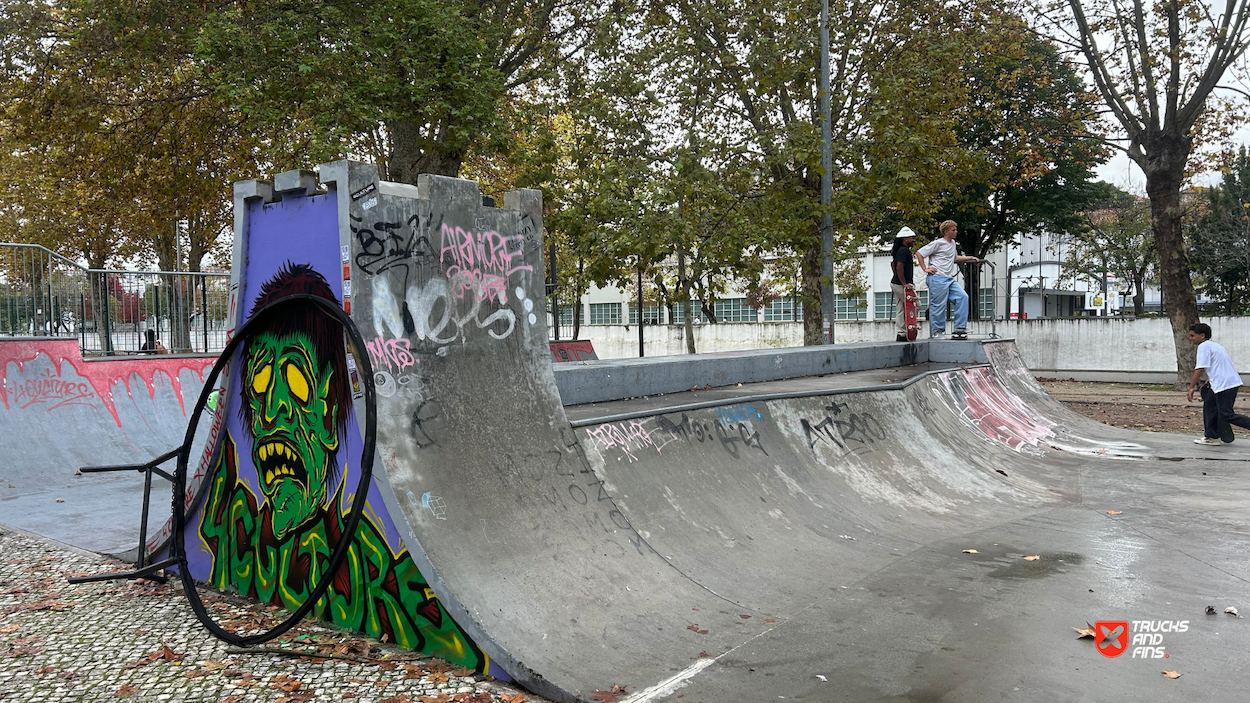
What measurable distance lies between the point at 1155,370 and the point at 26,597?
1125 inches

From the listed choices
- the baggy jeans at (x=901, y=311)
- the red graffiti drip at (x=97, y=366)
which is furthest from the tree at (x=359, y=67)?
the baggy jeans at (x=901, y=311)

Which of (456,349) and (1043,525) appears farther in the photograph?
(1043,525)

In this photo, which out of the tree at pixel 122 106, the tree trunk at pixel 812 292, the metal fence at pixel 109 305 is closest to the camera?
the metal fence at pixel 109 305

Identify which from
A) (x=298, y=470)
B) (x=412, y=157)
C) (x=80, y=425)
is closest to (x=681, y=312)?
(x=412, y=157)

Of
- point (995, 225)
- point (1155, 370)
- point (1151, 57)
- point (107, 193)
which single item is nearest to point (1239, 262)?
point (995, 225)

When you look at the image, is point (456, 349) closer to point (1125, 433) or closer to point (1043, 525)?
point (1043, 525)

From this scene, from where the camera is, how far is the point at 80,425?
33.8ft

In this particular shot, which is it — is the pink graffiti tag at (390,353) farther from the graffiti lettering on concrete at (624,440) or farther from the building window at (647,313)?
the building window at (647,313)

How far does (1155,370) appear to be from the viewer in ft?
84.3

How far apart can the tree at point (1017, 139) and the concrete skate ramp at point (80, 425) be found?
614 inches

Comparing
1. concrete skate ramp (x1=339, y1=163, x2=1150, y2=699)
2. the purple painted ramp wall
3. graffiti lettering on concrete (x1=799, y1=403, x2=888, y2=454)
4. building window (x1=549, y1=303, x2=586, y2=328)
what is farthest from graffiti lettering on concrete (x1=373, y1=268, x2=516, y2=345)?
building window (x1=549, y1=303, x2=586, y2=328)

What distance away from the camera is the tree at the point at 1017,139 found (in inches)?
757

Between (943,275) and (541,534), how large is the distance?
397 inches

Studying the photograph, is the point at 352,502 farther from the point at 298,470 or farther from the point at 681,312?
the point at 681,312
